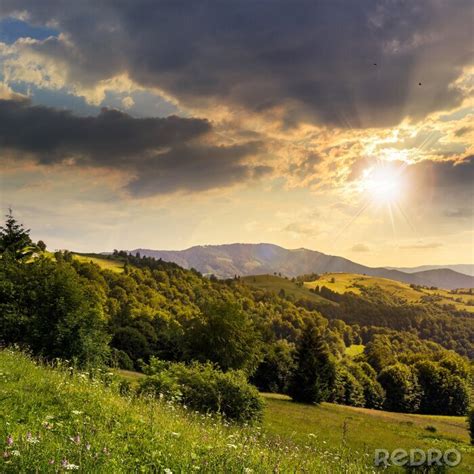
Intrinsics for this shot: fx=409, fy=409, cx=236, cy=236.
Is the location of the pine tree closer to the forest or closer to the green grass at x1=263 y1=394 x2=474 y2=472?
the forest

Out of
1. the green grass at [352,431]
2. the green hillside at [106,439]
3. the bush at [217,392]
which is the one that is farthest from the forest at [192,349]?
the green grass at [352,431]

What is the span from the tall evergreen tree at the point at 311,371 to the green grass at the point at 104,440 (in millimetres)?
58923

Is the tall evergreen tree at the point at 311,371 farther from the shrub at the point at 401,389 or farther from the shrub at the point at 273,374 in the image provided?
the shrub at the point at 401,389

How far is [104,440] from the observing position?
7.19 m

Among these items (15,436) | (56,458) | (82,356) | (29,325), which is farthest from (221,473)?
(29,325)

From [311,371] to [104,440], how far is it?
64.6m

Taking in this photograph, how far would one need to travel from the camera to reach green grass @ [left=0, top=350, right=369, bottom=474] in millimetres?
5910

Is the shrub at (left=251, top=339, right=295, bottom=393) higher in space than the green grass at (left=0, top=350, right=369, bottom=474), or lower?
lower

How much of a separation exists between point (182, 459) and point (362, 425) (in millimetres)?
49486

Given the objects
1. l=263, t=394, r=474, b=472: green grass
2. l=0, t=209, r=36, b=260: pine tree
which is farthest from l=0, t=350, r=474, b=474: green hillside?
l=0, t=209, r=36, b=260: pine tree

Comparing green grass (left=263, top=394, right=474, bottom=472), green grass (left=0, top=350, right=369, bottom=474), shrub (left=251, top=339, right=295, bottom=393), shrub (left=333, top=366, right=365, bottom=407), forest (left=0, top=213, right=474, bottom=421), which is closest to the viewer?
green grass (left=0, top=350, right=369, bottom=474)

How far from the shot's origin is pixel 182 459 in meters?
6.92

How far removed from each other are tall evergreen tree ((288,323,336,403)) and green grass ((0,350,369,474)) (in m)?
58.9

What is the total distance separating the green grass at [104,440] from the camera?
19.4 feet
